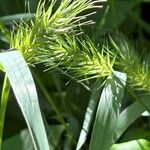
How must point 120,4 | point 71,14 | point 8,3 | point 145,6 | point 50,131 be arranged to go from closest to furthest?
point 71,14, point 50,131, point 8,3, point 120,4, point 145,6

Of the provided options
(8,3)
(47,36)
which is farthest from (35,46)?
(8,3)

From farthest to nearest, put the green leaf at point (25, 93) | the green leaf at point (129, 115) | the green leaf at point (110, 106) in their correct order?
the green leaf at point (129, 115) → the green leaf at point (110, 106) → the green leaf at point (25, 93)

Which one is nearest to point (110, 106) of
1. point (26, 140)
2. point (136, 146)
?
point (136, 146)

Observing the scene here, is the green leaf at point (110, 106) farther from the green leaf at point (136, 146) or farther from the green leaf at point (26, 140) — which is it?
the green leaf at point (26, 140)

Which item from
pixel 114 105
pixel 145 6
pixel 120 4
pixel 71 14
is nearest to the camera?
pixel 71 14

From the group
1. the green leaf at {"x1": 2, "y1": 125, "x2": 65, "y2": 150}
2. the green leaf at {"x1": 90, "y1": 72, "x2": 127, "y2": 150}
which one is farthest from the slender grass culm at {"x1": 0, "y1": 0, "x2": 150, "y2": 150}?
the green leaf at {"x1": 2, "y1": 125, "x2": 65, "y2": 150}

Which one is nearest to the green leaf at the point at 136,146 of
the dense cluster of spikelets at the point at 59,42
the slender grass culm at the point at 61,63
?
the slender grass culm at the point at 61,63

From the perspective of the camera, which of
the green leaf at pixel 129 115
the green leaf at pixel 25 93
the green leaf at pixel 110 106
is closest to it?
the green leaf at pixel 25 93

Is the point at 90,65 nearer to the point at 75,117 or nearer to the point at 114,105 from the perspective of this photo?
the point at 114,105
